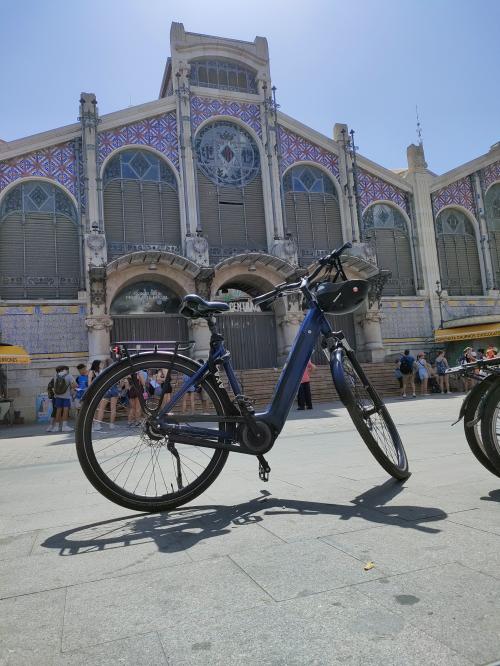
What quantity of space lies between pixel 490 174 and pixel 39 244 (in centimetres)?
2235

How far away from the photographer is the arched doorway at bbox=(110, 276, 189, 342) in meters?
20.0

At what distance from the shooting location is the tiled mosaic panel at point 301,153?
23047mm

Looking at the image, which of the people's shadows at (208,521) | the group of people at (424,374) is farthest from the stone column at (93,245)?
the people's shadows at (208,521)

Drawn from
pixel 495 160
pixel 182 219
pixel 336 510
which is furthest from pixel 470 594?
pixel 495 160

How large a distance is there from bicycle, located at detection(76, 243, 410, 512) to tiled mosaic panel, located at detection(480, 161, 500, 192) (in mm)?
26218

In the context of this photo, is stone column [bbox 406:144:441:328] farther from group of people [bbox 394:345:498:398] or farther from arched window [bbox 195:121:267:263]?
arched window [bbox 195:121:267:263]

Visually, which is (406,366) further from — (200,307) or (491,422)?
(200,307)

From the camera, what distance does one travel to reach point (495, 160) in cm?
2659

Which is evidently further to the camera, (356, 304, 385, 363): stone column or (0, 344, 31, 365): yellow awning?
(356, 304, 385, 363): stone column

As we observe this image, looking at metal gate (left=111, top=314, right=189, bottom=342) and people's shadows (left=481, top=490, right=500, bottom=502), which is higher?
metal gate (left=111, top=314, right=189, bottom=342)

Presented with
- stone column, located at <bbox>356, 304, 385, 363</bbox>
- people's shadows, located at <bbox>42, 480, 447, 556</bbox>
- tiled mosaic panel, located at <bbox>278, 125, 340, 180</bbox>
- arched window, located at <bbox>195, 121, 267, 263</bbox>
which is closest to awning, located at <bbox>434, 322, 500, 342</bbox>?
stone column, located at <bbox>356, 304, 385, 363</bbox>

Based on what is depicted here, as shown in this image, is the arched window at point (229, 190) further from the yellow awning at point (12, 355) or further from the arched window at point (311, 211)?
the yellow awning at point (12, 355)

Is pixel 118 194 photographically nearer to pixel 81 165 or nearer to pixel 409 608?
pixel 81 165

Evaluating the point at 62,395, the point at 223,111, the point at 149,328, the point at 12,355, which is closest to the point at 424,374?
the point at 149,328
